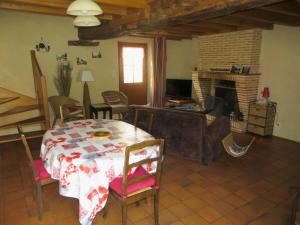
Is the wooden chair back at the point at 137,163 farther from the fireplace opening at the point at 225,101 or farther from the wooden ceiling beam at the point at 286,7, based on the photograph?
the fireplace opening at the point at 225,101

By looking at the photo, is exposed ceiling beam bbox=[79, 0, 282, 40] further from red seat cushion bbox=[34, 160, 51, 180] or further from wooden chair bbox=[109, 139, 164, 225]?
red seat cushion bbox=[34, 160, 51, 180]

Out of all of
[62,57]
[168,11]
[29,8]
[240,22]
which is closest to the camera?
[168,11]

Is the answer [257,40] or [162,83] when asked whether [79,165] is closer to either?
[257,40]

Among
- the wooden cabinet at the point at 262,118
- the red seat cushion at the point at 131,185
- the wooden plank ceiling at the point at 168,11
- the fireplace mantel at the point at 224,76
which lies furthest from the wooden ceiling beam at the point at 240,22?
the red seat cushion at the point at 131,185

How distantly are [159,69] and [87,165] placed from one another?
16.5 ft

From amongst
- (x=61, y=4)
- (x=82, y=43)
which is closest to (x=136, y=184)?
(x=61, y=4)

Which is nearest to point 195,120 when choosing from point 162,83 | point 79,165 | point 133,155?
point 133,155

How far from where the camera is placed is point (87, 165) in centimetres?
182

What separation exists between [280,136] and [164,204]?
3443mm

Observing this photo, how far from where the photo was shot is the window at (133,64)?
607cm

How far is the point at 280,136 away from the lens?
4.71 m

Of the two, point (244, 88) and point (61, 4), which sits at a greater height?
point (61, 4)

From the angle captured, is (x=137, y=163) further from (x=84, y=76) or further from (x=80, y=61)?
(x=80, y=61)

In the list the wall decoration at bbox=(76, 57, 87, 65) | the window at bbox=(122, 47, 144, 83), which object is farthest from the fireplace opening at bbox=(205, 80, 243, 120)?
the wall decoration at bbox=(76, 57, 87, 65)
